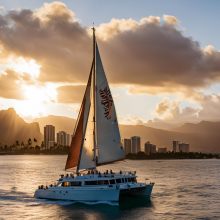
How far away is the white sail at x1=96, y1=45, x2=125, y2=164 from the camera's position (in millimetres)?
40000

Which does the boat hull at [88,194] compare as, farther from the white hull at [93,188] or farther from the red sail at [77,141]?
the red sail at [77,141]

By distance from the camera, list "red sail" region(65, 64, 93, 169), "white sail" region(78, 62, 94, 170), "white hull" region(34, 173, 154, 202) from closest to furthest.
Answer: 1. "white hull" region(34, 173, 154, 202)
2. "white sail" region(78, 62, 94, 170)
3. "red sail" region(65, 64, 93, 169)

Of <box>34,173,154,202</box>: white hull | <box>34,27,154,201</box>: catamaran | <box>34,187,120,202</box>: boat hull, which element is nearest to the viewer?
<box>34,187,120,202</box>: boat hull

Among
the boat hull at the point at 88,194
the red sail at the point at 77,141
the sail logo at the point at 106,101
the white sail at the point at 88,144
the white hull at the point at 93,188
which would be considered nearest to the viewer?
the boat hull at the point at 88,194

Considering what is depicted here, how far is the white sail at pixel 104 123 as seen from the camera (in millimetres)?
40000

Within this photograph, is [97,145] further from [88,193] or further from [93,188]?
[88,193]

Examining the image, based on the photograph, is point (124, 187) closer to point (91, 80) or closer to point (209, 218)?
point (209, 218)

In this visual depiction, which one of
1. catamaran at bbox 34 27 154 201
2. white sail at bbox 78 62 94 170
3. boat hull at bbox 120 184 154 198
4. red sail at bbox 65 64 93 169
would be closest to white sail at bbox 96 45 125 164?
catamaran at bbox 34 27 154 201

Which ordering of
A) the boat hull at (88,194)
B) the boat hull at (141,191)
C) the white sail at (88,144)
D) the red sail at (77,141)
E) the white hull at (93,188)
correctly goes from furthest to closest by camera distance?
1. the red sail at (77,141)
2. the boat hull at (141,191)
3. the white sail at (88,144)
4. the white hull at (93,188)
5. the boat hull at (88,194)

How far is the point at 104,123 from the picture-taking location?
40188 mm

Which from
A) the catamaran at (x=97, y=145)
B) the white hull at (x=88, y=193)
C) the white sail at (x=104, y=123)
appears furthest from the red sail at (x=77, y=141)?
the white hull at (x=88, y=193)

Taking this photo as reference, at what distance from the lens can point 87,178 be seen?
38.8 metres

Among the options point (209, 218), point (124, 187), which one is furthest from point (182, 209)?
point (124, 187)

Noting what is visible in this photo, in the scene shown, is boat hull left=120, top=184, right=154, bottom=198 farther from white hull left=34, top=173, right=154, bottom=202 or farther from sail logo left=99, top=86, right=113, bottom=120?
sail logo left=99, top=86, right=113, bottom=120
